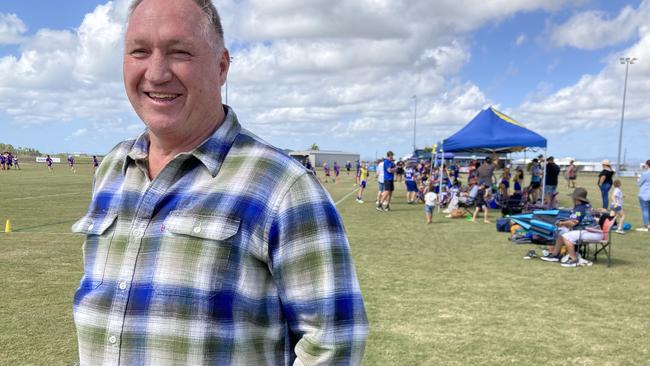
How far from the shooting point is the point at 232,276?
4.13 feet

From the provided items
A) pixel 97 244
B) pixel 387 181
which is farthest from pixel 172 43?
pixel 387 181

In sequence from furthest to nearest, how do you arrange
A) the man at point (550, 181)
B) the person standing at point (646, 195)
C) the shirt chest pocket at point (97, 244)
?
the man at point (550, 181), the person standing at point (646, 195), the shirt chest pocket at point (97, 244)

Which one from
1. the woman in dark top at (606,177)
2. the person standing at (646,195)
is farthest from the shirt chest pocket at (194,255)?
the woman in dark top at (606,177)

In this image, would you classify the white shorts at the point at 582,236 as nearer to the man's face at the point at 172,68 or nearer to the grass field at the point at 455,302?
the grass field at the point at 455,302

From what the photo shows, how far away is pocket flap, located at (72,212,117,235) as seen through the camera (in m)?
1.48

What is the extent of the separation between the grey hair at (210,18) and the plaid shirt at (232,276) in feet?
1.00

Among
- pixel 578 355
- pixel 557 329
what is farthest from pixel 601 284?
pixel 578 355

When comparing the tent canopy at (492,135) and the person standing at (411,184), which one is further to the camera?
the person standing at (411,184)

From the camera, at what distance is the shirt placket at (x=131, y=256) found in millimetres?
1329

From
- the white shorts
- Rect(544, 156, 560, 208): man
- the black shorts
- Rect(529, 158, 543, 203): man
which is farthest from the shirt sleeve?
Rect(529, 158, 543, 203): man

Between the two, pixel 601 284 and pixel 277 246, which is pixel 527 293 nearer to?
pixel 601 284

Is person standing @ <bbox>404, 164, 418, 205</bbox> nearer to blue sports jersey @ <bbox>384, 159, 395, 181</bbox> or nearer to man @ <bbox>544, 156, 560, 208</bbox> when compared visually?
blue sports jersey @ <bbox>384, 159, 395, 181</bbox>

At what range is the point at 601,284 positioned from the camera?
680cm

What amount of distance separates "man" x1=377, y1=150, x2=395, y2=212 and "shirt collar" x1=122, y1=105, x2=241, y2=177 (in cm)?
1446
